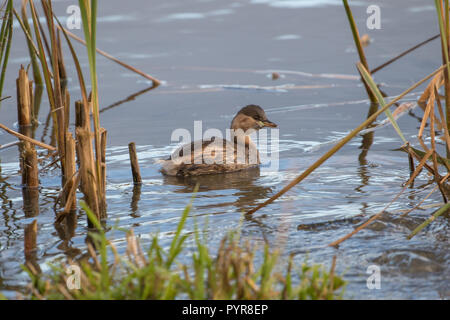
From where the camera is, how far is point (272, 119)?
8.70 metres

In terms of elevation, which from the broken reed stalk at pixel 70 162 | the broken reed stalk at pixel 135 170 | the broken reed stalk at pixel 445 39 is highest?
the broken reed stalk at pixel 445 39

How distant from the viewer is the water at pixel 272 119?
464 cm

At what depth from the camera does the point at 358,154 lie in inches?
286

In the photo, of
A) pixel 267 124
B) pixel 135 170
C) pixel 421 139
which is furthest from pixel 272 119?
pixel 421 139

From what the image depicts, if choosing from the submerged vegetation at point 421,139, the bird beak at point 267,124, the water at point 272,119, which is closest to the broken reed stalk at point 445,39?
the submerged vegetation at point 421,139

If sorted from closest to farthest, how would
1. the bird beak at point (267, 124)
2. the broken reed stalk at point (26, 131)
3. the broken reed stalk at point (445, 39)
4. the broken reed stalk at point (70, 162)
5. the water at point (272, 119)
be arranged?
the water at point (272, 119), the broken reed stalk at point (445, 39), the broken reed stalk at point (70, 162), the broken reed stalk at point (26, 131), the bird beak at point (267, 124)

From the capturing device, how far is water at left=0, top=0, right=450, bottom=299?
4.64m

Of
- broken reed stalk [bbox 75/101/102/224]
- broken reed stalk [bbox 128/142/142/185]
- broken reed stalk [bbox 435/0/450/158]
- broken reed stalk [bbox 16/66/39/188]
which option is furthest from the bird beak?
broken reed stalk [bbox 75/101/102/224]

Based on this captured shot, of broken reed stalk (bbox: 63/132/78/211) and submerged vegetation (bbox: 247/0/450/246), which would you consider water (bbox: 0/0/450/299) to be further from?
broken reed stalk (bbox: 63/132/78/211)

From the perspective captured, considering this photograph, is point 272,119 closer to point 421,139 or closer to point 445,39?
point 421,139

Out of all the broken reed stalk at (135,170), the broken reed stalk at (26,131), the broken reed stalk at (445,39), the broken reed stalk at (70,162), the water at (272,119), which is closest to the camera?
the water at (272,119)

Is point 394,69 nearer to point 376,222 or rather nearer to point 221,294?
point 376,222

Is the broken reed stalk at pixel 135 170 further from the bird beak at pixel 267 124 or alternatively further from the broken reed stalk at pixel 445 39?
the broken reed stalk at pixel 445 39

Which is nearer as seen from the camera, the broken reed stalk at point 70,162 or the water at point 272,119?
the water at point 272,119
